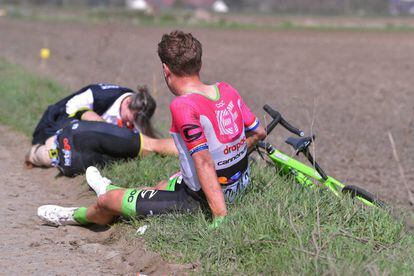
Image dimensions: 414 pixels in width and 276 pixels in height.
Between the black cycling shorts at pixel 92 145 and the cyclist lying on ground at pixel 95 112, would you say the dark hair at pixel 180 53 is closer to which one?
the black cycling shorts at pixel 92 145

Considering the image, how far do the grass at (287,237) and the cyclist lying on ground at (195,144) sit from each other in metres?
0.14

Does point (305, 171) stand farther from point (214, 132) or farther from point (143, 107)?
point (143, 107)

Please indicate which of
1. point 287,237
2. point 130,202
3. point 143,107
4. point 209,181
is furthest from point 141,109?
point 287,237

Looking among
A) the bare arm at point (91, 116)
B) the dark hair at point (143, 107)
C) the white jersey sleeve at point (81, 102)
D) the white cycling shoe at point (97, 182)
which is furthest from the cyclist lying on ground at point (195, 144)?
the white jersey sleeve at point (81, 102)

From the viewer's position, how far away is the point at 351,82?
18125mm

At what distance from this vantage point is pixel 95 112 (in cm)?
836

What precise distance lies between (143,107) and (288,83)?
10557 millimetres

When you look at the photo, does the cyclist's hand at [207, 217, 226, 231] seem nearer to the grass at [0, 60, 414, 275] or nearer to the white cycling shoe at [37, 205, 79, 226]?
the grass at [0, 60, 414, 275]

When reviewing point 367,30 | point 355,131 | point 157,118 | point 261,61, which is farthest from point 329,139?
point 367,30

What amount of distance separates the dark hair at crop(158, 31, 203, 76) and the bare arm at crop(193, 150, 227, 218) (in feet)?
1.98

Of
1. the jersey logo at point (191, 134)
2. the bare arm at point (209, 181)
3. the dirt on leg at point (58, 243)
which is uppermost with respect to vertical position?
the jersey logo at point (191, 134)

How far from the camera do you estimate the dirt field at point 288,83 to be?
7773 mm

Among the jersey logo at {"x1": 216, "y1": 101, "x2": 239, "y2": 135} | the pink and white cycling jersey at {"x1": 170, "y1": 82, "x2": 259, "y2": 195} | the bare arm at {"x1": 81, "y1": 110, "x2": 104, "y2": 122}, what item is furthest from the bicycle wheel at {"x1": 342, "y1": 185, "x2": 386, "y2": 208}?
the bare arm at {"x1": 81, "y1": 110, "x2": 104, "y2": 122}

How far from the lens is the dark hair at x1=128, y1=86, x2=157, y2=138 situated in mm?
7750
